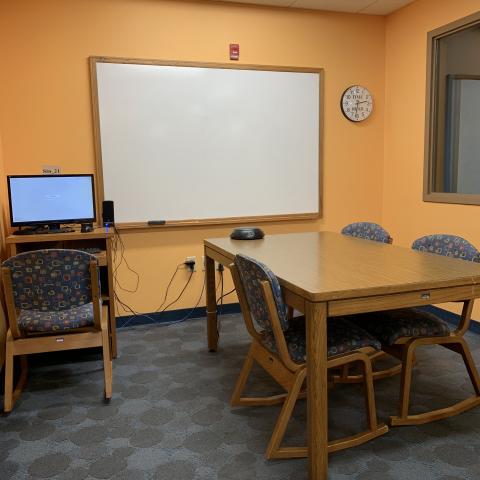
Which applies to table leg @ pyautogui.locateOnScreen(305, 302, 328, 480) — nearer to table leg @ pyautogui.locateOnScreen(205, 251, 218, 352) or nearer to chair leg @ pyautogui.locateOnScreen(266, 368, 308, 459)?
chair leg @ pyautogui.locateOnScreen(266, 368, 308, 459)

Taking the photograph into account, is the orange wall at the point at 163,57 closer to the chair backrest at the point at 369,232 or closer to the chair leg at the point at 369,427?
the chair backrest at the point at 369,232

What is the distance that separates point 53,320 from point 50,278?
0.78ft

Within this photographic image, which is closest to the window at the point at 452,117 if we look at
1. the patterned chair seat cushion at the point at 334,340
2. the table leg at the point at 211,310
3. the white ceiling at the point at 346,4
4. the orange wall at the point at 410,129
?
the orange wall at the point at 410,129

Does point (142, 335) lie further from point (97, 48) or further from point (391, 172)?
point (391, 172)

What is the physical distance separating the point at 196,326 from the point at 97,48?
2272mm

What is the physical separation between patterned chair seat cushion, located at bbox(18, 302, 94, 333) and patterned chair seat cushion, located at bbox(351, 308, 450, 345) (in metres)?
1.45

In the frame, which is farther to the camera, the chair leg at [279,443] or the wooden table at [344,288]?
the chair leg at [279,443]

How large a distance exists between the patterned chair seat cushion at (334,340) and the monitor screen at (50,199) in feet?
5.62

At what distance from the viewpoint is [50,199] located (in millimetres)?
3088

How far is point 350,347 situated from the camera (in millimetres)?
1947

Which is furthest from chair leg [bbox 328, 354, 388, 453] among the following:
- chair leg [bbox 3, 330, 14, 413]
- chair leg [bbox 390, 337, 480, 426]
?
chair leg [bbox 3, 330, 14, 413]

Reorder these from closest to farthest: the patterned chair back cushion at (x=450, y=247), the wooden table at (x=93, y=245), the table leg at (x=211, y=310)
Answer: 1. the patterned chair back cushion at (x=450, y=247)
2. the wooden table at (x=93, y=245)
3. the table leg at (x=211, y=310)

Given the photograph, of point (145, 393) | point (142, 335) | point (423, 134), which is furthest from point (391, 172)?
point (145, 393)

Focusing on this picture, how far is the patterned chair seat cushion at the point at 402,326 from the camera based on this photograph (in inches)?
85.8
